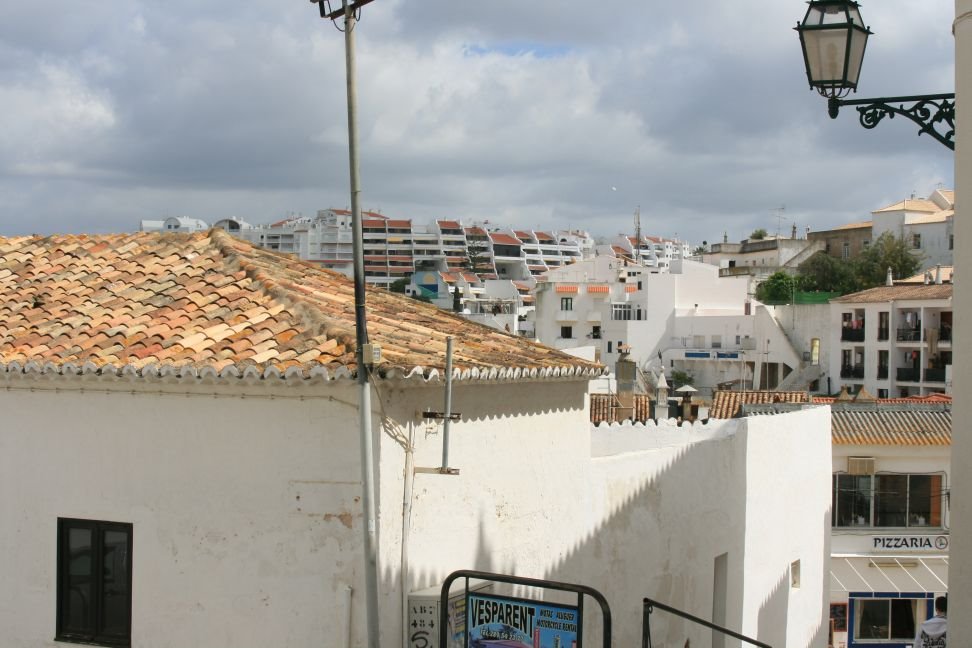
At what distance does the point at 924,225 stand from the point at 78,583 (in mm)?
78417

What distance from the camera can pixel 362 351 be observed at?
769 centimetres

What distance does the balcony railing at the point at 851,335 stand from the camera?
59.3m

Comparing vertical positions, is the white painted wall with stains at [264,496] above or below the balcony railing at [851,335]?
below

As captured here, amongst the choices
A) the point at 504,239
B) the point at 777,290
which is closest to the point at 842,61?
the point at 777,290

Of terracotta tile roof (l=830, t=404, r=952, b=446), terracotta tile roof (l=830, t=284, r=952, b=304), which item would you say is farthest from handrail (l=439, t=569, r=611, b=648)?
terracotta tile roof (l=830, t=284, r=952, b=304)

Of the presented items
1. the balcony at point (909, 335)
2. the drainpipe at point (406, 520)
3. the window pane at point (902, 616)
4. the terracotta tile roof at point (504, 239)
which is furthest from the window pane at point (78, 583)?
the terracotta tile roof at point (504, 239)

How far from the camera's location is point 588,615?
37.3 feet

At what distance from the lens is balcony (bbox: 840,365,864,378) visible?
5934 cm

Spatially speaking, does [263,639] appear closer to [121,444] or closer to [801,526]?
[121,444]

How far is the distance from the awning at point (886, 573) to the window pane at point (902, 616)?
1.07 feet

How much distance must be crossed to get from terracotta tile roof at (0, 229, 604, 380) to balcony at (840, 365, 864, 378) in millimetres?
50695

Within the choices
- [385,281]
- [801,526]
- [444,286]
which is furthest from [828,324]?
[385,281]

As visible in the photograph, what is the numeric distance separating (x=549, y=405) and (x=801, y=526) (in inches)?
313

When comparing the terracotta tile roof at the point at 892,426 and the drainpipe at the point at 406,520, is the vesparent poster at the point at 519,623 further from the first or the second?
the terracotta tile roof at the point at 892,426
